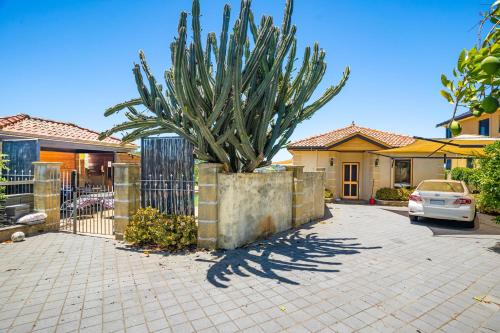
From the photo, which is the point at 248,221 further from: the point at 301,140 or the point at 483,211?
the point at 301,140

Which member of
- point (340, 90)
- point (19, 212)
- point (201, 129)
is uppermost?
point (340, 90)

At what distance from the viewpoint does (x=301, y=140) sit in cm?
1805

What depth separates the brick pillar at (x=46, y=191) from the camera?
7.69 metres

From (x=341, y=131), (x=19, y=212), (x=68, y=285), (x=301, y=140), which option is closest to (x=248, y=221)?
(x=68, y=285)

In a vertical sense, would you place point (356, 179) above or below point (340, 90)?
below

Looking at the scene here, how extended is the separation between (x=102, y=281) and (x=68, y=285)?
0.49m

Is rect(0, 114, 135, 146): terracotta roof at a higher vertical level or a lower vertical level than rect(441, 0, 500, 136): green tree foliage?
higher

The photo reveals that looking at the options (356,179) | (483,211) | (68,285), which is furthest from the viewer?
(356,179)

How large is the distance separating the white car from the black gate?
296 inches

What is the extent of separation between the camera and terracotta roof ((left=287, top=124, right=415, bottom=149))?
16.2 m

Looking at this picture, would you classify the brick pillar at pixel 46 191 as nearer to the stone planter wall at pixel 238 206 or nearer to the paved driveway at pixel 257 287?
the paved driveway at pixel 257 287

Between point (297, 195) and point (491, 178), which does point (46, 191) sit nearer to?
point (297, 195)

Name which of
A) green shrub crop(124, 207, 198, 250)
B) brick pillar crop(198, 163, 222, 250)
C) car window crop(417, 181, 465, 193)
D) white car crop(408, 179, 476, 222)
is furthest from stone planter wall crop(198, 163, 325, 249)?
car window crop(417, 181, 465, 193)

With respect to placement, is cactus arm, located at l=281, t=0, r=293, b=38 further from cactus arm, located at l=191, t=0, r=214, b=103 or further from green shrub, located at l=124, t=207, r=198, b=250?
green shrub, located at l=124, t=207, r=198, b=250
